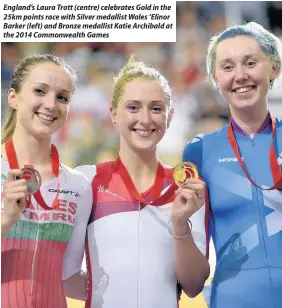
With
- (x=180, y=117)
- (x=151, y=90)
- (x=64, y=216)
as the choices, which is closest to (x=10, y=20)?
(x=151, y=90)

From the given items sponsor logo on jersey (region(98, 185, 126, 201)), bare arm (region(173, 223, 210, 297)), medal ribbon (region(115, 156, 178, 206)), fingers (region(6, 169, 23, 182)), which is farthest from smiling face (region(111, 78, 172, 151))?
fingers (region(6, 169, 23, 182))

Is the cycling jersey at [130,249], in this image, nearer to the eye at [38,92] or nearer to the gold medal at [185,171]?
the gold medal at [185,171]

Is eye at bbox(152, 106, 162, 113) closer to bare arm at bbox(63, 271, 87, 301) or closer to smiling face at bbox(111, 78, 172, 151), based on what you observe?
smiling face at bbox(111, 78, 172, 151)

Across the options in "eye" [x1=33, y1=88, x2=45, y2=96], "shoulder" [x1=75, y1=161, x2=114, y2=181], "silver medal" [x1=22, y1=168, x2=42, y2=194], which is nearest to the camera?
"silver medal" [x1=22, y1=168, x2=42, y2=194]

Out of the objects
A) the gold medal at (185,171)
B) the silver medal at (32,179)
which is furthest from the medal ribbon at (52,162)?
the gold medal at (185,171)

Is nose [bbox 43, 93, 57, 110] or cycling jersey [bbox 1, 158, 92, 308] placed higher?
nose [bbox 43, 93, 57, 110]

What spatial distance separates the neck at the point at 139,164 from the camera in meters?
2.85

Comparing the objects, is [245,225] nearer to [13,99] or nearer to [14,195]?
[14,195]

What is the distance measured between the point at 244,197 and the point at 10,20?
169 centimetres

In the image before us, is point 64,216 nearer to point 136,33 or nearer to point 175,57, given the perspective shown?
point 136,33

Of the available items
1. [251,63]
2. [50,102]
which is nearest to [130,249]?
[50,102]

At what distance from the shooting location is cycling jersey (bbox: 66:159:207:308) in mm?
2664

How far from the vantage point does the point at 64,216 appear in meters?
2.66

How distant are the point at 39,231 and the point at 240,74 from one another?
46.8 inches
